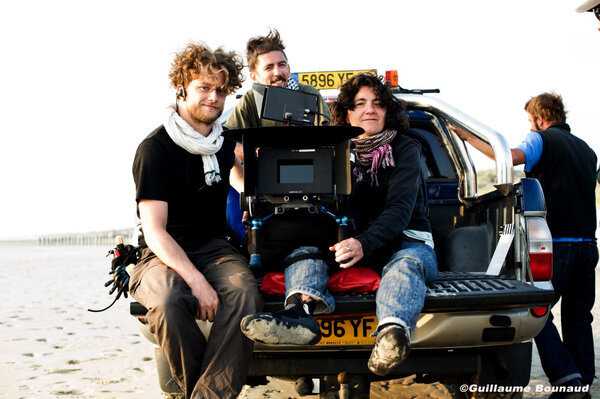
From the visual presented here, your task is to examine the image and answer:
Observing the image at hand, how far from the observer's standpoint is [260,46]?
4738mm

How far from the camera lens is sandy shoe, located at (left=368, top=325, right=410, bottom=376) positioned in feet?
9.14

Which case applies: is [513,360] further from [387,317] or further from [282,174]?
[282,174]

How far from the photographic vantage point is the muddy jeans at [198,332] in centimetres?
295

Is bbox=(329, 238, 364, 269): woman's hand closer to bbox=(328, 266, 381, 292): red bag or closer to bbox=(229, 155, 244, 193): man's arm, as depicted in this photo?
bbox=(328, 266, 381, 292): red bag

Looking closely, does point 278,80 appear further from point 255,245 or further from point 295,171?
point 255,245

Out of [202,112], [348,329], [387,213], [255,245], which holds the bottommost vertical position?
[348,329]

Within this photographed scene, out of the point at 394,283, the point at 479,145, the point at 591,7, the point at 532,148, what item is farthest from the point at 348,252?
the point at 532,148

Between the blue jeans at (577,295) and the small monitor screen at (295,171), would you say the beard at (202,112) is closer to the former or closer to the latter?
the small monitor screen at (295,171)

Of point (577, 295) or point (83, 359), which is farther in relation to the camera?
point (83, 359)

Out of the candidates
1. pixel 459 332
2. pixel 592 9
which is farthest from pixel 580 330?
pixel 592 9

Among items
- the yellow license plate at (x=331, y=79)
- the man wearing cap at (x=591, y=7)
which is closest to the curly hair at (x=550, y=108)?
the man wearing cap at (x=591, y=7)

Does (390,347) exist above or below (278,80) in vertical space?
below

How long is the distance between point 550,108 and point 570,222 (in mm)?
998

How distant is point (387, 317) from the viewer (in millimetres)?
2896
